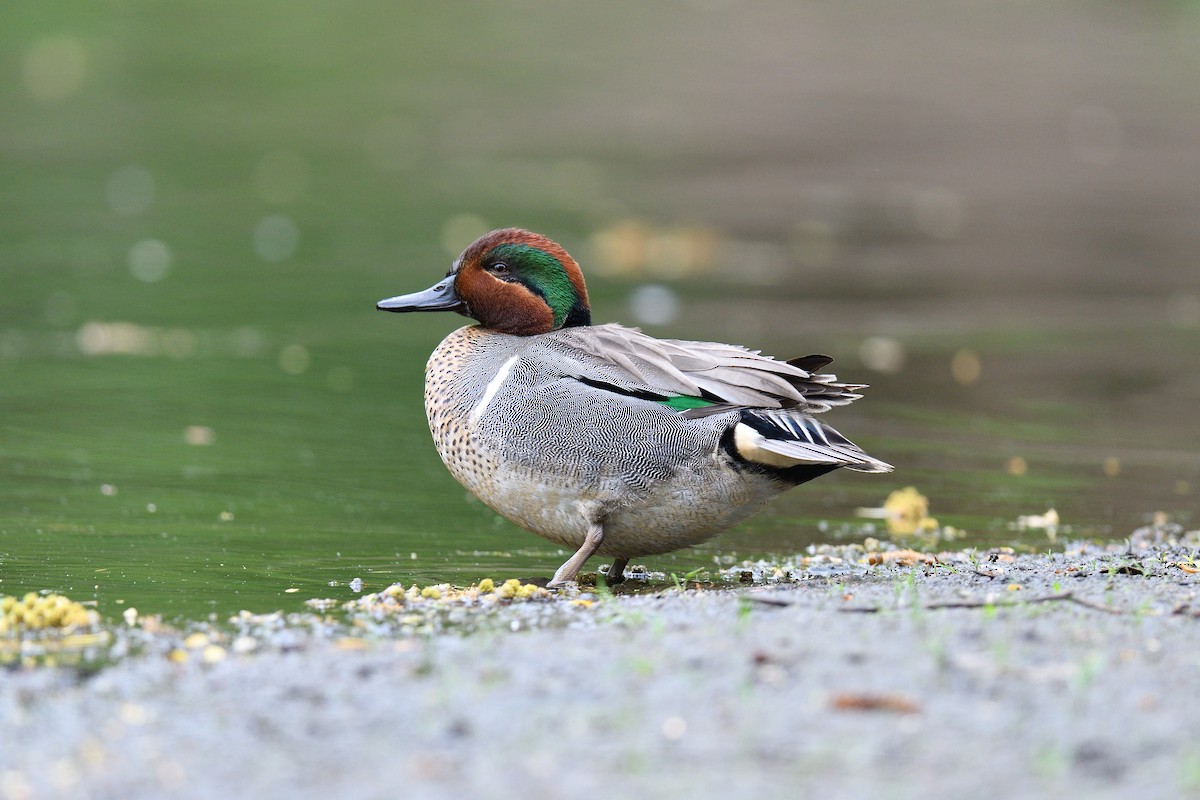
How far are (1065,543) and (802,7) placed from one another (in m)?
23.9

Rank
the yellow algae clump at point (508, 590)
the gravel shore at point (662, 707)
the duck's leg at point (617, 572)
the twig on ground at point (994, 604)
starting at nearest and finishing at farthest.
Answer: the gravel shore at point (662, 707) → the twig on ground at point (994, 604) → the yellow algae clump at point (508, 590) → the duck's leg at point (617, 572)

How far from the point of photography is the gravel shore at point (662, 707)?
376cm

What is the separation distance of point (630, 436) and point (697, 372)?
42 cm

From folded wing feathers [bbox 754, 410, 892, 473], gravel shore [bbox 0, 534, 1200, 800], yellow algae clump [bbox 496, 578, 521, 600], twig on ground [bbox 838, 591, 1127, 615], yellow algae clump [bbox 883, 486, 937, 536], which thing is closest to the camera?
gravel shore [bbox 0, 534, 1200, 800]

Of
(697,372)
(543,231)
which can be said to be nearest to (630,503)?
(697,372)

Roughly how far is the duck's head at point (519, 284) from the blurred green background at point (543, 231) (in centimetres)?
109

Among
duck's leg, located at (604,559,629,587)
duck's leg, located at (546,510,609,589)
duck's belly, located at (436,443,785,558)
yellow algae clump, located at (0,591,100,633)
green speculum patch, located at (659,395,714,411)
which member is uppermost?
green speculum patch, located at (659,395,714,411)

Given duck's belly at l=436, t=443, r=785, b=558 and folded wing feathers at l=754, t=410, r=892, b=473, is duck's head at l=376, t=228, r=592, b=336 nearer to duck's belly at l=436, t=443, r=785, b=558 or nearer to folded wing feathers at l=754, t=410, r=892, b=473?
duck's belly at l=436, t=443, r=785, b=558

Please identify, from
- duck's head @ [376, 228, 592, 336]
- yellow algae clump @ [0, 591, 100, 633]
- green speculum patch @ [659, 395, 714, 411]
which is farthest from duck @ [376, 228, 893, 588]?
yellow algae clump @ [0, 591, 100, 633]

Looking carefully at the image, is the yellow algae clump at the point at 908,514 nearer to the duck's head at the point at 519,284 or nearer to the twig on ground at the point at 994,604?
the duck's head at the point at 519,284

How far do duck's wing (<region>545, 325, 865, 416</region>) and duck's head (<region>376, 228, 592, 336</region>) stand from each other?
273mm

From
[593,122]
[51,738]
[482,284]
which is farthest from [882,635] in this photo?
[593,122]

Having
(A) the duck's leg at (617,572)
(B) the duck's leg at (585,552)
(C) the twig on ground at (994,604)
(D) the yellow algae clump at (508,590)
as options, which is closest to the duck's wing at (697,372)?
(B) the duck's leg at (585,552)

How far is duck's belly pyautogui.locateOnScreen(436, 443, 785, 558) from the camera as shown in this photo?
6.47 meters
